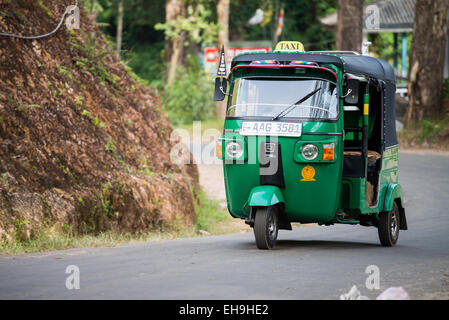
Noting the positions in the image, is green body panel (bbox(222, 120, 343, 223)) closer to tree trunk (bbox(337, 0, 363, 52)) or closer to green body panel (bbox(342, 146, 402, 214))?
green body panel (bbox(342, 146, 402, 214))

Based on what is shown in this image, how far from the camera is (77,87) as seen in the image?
16.5m

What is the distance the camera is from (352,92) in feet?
37.9

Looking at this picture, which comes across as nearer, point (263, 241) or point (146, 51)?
point (263, 241)

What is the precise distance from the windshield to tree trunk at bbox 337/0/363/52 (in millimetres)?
18089

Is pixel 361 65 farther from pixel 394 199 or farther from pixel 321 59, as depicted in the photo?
pixel 394 199

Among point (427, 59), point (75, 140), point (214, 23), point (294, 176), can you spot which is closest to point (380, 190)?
point (294, 176)

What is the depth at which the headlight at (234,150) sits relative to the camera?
11656mm

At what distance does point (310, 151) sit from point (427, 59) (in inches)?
815

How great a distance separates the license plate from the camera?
11.5 m

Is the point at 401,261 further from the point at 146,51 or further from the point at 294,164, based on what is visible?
the point at 146,51

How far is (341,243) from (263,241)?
8.53 feet
